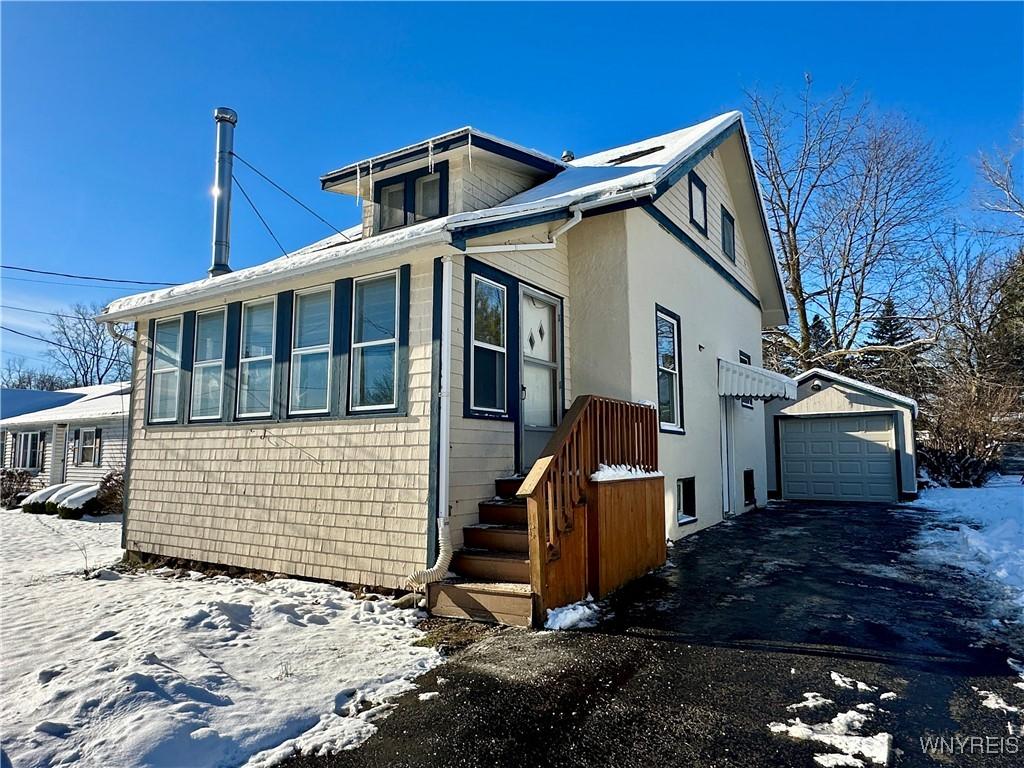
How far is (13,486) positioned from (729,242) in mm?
23027

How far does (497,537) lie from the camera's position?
17.8 ft

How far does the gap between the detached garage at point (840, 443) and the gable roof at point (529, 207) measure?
692cm

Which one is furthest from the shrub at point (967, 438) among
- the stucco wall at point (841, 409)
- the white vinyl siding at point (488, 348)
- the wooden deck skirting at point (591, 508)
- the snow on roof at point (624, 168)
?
the white vinyl siding at point (488, 348)

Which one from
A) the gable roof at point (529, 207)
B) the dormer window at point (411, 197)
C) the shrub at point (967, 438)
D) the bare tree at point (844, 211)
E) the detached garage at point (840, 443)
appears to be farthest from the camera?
the bare tree at point (844, 211)

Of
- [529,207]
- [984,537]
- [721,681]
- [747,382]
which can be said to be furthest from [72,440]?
[984,537]

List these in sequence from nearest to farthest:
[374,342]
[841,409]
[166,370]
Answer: [374,342], [166,370], [841,409]

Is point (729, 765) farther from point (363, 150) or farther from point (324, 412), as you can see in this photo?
point (363, 150)

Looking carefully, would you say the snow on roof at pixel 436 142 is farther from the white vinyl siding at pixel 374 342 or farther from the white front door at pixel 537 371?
the white vinyl siding at pixel 374 342

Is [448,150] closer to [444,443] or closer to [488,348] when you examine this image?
[488,348]

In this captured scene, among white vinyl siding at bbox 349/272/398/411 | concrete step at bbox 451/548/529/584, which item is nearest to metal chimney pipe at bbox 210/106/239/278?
white vinyl siding at bbox 349/272/398/411

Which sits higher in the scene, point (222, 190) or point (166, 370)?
point (222, 190)

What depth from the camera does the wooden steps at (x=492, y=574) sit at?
474 cm

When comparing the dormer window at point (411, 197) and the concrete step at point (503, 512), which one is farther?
the dormer window at point (411, 197)

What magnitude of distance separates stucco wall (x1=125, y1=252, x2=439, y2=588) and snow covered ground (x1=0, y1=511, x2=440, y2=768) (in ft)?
1.49
